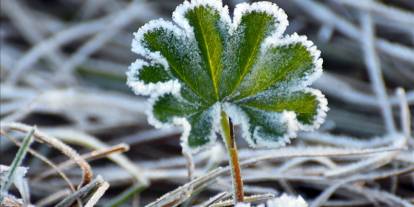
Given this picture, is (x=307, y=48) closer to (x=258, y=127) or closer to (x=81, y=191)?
(x=258, y=127)

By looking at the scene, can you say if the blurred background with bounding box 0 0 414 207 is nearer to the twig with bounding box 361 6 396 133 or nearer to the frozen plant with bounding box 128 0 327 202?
the twig with bounding box 361 6 396 133

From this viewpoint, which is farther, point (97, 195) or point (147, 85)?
point (97, 195)

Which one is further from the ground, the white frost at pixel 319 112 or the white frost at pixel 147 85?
the white frost at pixel 147 85

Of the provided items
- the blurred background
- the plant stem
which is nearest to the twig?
the blurred background

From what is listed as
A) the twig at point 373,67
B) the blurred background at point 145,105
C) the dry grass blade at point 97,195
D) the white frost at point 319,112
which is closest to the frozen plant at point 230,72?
the white frost at point 319,112

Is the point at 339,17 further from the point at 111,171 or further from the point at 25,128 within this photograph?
the point at 25,128

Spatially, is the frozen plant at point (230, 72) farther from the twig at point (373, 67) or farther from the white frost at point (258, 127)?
the twig at point (373, 67)

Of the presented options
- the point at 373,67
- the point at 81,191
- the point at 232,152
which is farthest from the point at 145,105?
the point at 232,152
